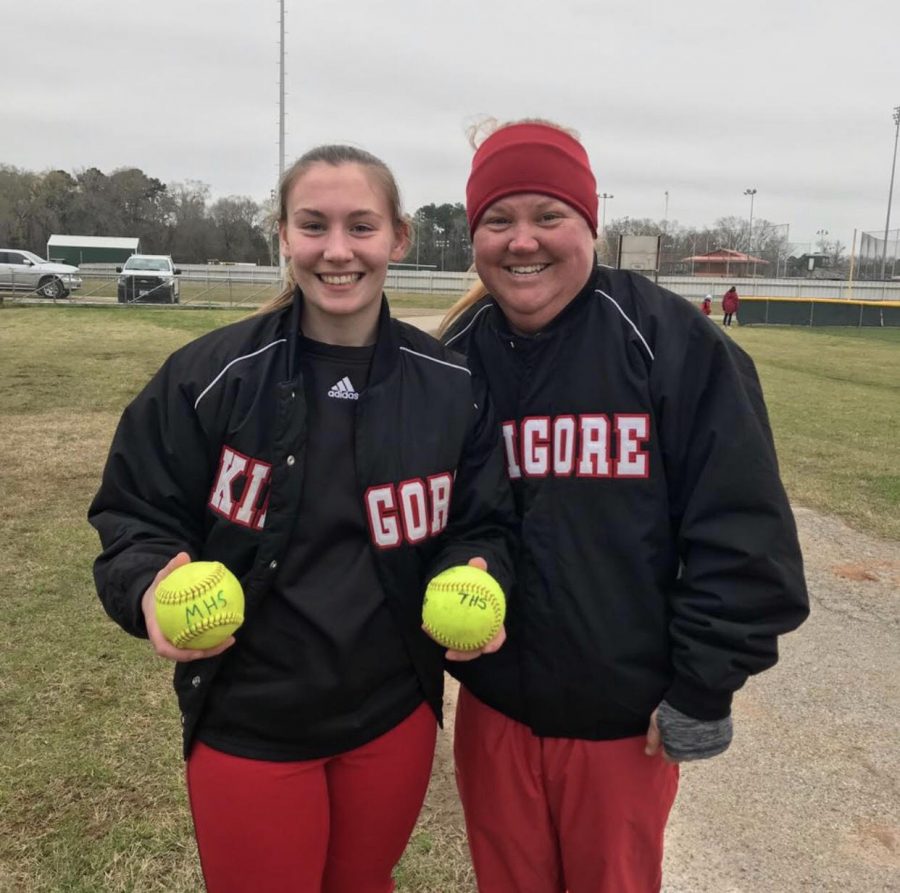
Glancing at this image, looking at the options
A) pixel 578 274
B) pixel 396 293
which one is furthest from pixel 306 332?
pixel 396 293

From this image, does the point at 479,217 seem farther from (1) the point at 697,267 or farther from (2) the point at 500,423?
(1) the point at 697,267

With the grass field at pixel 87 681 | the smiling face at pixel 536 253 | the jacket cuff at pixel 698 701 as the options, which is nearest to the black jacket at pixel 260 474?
the smiling face at pixel 536 253

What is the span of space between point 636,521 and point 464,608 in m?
0.43

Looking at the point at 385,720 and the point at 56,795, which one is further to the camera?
the point at 56,795

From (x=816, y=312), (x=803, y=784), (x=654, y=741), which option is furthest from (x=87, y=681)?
(x=816, y=312)

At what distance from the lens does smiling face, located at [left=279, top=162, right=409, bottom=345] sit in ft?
6.10

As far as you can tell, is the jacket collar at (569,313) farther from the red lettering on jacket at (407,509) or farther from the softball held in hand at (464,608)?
the softball held in hand at (464,608)

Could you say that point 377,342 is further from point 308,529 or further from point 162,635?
point 162,635

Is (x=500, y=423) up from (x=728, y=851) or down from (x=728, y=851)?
up

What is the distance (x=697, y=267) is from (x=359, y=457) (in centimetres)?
5851

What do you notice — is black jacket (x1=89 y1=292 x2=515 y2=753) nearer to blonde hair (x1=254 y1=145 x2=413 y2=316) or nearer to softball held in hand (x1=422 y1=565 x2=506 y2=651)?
softball held in hand (x1=422 y1=565 x2=506 y2=651)

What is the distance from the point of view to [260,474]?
1783 millimetres

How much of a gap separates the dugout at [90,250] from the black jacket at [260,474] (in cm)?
5455

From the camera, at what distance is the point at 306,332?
1951 millimetres
